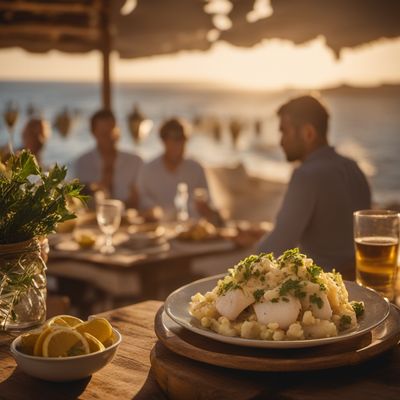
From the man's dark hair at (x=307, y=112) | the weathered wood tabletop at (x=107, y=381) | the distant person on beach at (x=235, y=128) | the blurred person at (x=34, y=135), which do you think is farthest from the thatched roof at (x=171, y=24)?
the weathered wood tabletop at (x=107, y=381)

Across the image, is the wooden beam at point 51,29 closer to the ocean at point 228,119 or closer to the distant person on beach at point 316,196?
the distant person on beach at point 316,196

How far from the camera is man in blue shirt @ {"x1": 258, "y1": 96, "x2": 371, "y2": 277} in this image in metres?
3.21

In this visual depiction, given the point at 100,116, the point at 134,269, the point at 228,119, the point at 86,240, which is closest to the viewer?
the point at 134,269

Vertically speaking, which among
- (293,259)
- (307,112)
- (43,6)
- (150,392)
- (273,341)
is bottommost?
(150,392)

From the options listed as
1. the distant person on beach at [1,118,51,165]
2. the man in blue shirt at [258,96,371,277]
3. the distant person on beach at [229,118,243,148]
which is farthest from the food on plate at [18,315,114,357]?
the distant person on beach at [229,118,243,148]

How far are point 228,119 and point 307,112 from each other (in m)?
22.9

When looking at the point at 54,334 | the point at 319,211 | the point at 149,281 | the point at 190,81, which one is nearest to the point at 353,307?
the point at 54,334

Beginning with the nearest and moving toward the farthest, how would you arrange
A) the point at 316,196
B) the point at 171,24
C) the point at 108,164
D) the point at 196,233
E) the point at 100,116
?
1. the point at 316,196
2. the point at 196,233
3. the point at 100,116
4. the point at 108,164
5. the point at 171,24

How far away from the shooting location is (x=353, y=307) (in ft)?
5.26

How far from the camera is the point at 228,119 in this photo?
2620 centimetres

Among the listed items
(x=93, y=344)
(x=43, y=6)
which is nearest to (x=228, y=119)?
(x=43, y=6)

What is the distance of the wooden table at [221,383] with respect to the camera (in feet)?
4.44

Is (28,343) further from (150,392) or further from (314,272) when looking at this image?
(314,272)

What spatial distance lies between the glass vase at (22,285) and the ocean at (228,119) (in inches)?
631
